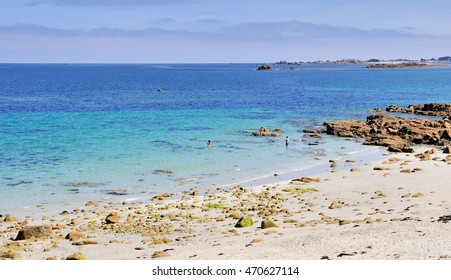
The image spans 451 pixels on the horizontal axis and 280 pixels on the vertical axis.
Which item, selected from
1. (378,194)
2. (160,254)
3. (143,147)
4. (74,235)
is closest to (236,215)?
(160,254)

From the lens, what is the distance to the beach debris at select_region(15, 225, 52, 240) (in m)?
23.9

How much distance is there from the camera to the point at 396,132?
186ft

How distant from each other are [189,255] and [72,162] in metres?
27.1

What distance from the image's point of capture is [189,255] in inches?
772

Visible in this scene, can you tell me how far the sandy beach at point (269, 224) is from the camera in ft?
62.2

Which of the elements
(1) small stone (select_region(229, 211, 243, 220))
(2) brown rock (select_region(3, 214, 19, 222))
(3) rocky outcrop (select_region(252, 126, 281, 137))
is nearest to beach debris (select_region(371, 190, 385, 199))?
(1) small stone (select_region(229, 211, 243, 220))

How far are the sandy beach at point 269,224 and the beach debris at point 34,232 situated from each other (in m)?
0.03

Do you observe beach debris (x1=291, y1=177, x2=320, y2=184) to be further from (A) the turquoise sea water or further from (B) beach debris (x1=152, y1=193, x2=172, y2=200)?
(B) beach debris (x1=152, y1=193, x2=172, y2=200)

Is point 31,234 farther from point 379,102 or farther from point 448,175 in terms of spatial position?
point 379,102

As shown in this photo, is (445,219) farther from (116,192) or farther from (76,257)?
(116,192)

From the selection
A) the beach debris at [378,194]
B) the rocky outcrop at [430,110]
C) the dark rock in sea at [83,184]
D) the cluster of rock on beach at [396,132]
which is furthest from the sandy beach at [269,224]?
the rocky outcrop at [430,110]

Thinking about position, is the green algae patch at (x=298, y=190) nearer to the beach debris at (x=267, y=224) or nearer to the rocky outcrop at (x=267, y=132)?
the beach debris at (x=267, y=224)

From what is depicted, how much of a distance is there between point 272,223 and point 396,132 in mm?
36818

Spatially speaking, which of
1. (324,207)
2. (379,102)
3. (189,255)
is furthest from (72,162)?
(379,102)
